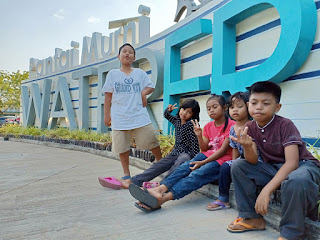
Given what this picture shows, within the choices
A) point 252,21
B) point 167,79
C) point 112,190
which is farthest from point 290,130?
point 167,79

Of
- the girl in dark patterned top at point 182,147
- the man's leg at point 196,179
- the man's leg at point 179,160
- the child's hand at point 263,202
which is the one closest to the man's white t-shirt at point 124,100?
the girl in dark patterned top at point 182,147

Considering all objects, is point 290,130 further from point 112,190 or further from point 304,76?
point 112,190

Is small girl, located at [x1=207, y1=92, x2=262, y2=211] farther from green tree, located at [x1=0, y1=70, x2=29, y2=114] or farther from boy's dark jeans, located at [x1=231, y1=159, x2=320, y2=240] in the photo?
green tree, located at [x1=0, y1=70, x2=29, y2=114]

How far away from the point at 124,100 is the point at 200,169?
1374 millimetres

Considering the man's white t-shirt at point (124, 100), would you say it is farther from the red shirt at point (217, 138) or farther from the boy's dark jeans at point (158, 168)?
the red shirt at point (217, 138)

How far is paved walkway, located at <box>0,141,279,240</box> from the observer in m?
1.87

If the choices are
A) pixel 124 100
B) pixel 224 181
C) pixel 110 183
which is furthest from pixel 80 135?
pixel 224 181

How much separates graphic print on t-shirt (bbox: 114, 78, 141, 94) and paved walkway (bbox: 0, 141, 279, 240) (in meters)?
1.14

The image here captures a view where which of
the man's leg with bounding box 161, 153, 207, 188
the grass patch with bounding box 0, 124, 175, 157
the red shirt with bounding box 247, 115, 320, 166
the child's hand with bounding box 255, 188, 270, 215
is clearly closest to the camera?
the child's hand with bounding box 255, 188, 270, 215

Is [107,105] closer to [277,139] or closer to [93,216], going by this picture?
[93,216]

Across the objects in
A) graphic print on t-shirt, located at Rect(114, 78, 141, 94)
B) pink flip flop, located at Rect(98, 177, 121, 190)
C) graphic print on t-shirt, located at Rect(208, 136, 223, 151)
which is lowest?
pink flip flop, located at Rect(98, 177, 121, 190)

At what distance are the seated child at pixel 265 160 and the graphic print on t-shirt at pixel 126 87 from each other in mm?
1694

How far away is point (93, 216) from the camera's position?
2.23 metres

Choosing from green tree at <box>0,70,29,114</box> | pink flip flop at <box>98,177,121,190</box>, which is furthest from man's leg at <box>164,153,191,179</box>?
green tree at <box>0,70,29,114</box>
